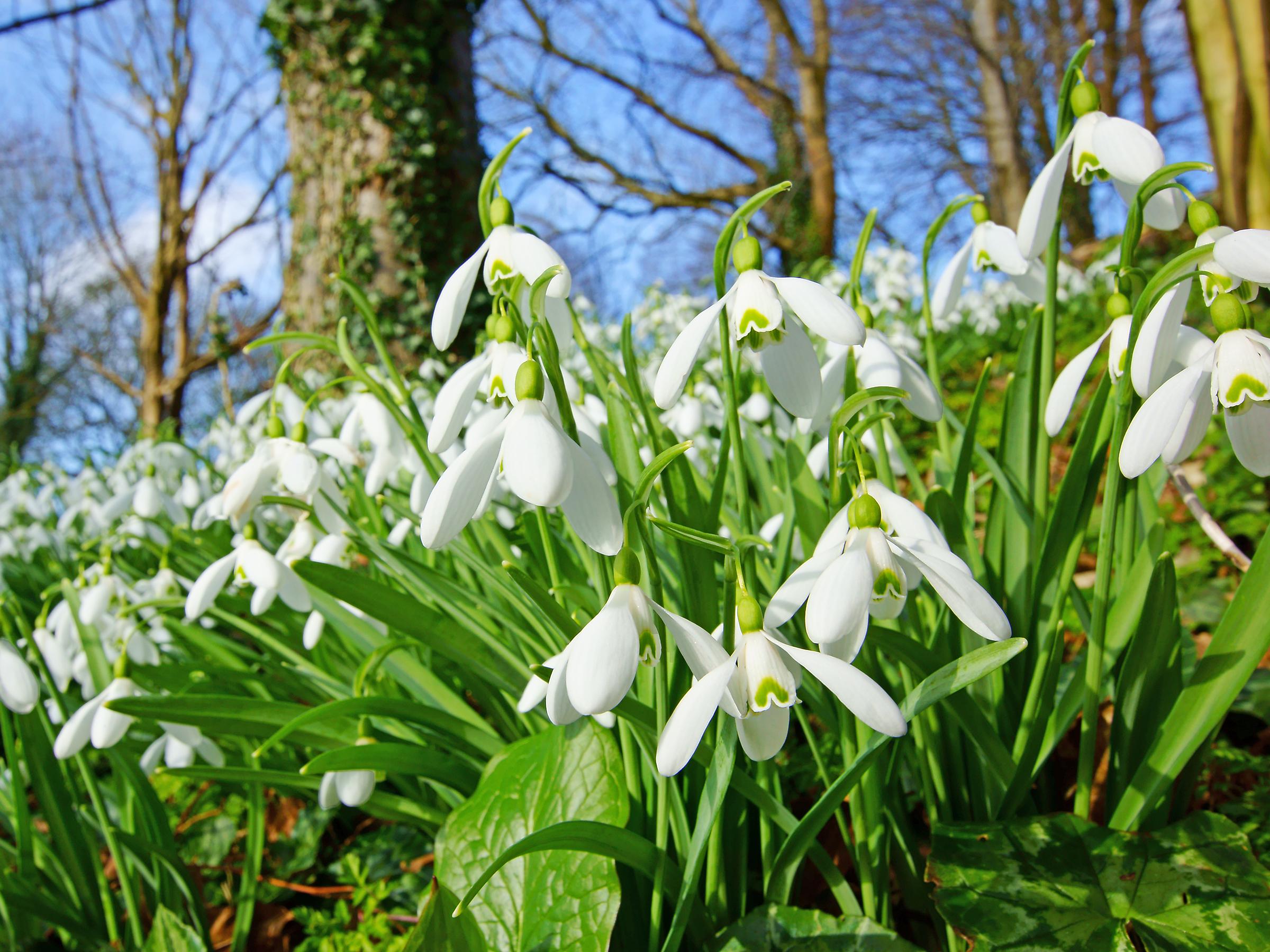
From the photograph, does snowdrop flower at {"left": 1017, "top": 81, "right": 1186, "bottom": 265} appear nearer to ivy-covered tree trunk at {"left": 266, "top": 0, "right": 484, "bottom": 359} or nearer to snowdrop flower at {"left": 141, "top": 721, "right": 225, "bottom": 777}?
snowdrop flower at {"left": 141, "top": 721, "right": 225, "bottom": 777}

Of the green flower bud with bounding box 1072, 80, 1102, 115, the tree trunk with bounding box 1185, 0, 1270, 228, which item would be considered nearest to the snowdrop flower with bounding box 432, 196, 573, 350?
the green flower bud with bounding box 1072, 80, 1102, 115

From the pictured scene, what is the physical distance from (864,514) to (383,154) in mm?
4349

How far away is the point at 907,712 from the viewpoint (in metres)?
0.80

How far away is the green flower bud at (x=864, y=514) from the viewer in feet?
2.49

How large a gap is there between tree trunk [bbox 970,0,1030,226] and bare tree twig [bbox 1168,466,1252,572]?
844 cm

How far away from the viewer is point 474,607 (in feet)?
4.52

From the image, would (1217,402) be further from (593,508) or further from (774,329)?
(593,508)

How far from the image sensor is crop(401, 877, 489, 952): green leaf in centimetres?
86

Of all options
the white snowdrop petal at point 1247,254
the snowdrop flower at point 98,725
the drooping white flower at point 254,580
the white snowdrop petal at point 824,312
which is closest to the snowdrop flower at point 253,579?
the drooping white flower at point 254,580

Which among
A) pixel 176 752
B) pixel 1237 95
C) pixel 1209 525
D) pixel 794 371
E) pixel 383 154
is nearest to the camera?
pixel 794 371

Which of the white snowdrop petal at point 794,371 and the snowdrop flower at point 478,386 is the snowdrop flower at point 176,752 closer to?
the snowdrop flower at point 478,386

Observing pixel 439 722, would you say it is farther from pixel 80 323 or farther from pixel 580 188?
pixel 80 323

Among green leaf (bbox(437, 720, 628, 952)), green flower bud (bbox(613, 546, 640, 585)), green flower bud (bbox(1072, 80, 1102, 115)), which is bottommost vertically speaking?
green leaf (bbox(437, 720, 628, 952))

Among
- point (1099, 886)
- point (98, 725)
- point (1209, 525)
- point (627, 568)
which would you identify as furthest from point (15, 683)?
point (1209, 525)
